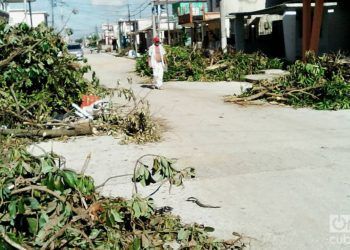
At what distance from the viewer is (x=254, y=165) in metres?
6.69

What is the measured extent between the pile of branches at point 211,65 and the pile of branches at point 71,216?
46.0ft

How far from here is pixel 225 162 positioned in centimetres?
689

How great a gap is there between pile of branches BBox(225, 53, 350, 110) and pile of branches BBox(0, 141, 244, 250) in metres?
7.81

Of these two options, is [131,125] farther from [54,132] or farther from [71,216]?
[71,216]

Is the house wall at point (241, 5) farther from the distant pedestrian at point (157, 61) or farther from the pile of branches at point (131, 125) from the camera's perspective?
the pile of branches at point (131, 125)

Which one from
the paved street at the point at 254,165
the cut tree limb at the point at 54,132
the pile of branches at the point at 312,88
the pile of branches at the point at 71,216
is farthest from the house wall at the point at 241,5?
the pile of branches at the point at 71,216

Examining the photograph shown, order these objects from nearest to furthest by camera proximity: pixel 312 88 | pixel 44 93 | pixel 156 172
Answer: pixel 156 172 < pixel 44 93 < pixel 312 88

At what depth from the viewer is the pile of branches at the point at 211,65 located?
18.3 m

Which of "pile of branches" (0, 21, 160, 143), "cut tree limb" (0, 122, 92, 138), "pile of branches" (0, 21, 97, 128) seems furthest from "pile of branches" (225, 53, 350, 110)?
"cut tree limb" (0, 122, 92, 138)

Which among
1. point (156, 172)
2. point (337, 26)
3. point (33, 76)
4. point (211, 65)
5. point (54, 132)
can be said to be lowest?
point (54, 132)

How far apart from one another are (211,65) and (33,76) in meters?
11.1

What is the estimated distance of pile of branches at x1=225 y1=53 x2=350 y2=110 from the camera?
1127 centimetres

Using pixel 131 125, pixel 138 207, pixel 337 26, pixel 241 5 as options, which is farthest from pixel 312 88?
pixel 241 5

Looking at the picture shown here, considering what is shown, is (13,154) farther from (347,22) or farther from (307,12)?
(347,22)
